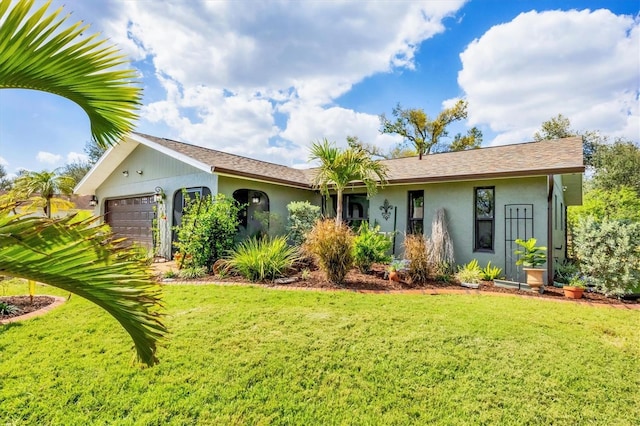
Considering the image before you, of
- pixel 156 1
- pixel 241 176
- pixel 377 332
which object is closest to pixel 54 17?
pixel 377 332

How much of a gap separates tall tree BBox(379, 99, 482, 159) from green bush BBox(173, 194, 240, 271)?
22.7m

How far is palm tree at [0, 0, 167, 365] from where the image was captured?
1.35 m

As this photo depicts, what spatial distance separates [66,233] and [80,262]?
0.14 metres

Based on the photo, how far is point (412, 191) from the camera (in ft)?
36.8

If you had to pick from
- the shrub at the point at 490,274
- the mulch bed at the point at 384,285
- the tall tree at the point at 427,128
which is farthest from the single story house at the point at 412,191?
the tall tree at the point at 427,128

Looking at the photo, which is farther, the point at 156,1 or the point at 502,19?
the point at 502,19

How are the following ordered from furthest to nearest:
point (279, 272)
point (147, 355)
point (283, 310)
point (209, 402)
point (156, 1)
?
point (279, 272) < point (156, 1) < point (283, 310) < point (209, 402) < point (147, 355)

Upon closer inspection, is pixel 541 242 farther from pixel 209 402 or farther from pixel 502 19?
pixel 209 402

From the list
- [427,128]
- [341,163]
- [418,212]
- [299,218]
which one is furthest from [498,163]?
[427,128]

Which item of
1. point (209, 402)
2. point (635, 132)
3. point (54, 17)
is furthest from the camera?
point (635, 132)

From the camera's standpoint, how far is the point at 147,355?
191 cm

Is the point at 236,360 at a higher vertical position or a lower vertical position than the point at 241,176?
lower

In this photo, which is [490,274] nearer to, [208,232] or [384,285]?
[384,285]

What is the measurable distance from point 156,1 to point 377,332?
7.03 metres
